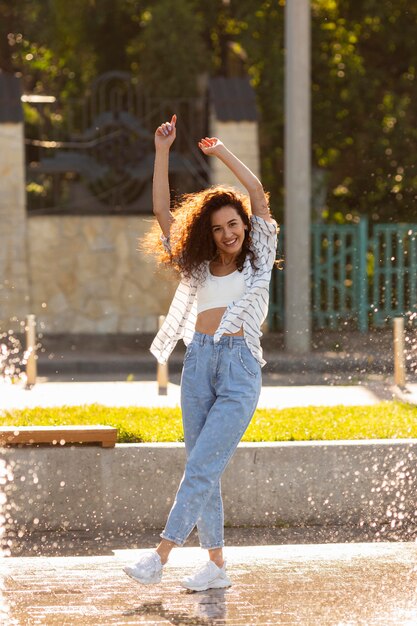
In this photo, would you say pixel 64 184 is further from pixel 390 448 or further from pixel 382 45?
pixel 390 448

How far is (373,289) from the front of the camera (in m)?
20.8

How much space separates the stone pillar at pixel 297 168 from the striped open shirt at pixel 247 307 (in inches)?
454

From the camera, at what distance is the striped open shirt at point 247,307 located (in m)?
5.88

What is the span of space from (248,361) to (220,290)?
316mm

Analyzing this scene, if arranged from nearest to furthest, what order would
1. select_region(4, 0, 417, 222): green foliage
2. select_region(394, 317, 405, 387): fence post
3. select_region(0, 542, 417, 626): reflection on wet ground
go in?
select_region(0, 542, 417, 626): reflection on wet ground
select_region(394, 317, 405, 387): fence post
select_region(4, 0, 417, 222): green foliage

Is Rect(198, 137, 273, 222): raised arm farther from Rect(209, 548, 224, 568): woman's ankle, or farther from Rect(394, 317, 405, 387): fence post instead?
Rect(394, 317, 405, 387): fence post

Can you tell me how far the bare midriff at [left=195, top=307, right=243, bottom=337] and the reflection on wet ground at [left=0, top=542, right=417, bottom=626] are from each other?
1.04 m

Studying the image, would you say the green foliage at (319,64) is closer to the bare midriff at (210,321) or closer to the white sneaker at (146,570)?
the bare midriff at (210,321)

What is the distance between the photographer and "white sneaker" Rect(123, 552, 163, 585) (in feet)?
19.1

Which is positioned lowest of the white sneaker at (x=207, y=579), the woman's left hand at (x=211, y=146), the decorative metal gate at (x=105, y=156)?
the white sneaker at (x=207, y=579)

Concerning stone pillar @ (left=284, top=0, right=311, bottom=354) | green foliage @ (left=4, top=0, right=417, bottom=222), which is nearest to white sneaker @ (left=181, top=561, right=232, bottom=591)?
stone pillar @ (left=284, top=0, right=311, bottom=354)

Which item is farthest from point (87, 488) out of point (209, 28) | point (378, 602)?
point (209, 28)

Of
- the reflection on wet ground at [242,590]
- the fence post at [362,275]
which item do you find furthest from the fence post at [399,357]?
the reflection on wet ground at [242,590]

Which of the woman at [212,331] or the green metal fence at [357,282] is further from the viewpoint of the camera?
the green metal fence at [357,282]
